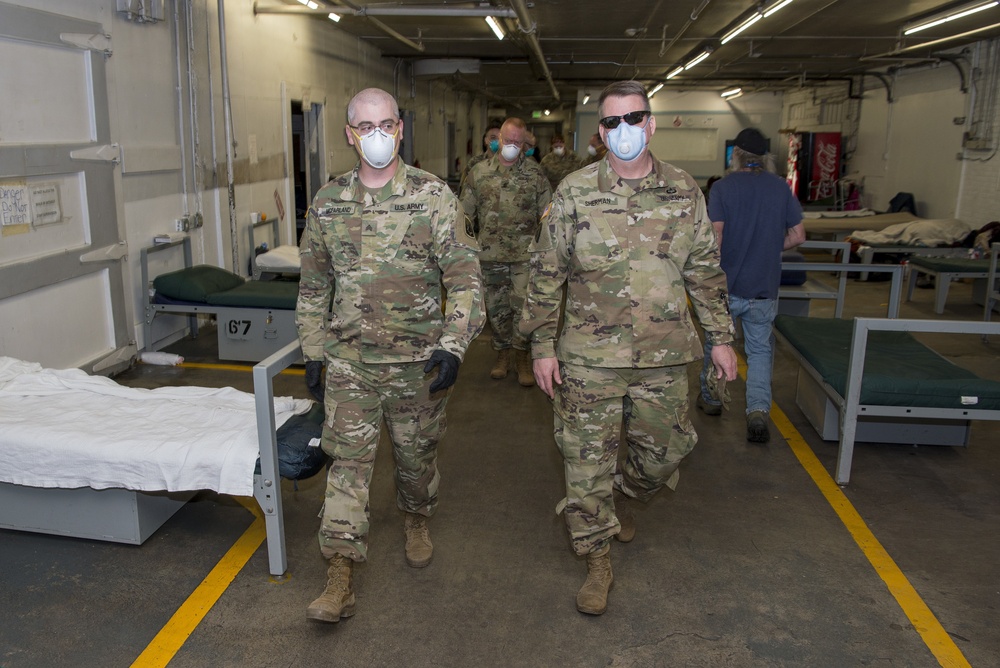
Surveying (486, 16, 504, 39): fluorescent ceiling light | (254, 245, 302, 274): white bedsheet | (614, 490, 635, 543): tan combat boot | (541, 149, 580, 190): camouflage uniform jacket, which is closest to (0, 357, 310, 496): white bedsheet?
(614, 490, 635, 543): tan combat boot

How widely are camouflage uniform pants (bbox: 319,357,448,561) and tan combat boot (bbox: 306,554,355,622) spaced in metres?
0.06

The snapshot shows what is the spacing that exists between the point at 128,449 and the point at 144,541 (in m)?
0.54

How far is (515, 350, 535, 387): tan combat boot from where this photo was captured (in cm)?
591

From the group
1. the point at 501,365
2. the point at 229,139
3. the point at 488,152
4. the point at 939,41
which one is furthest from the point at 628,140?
the point at 939,41

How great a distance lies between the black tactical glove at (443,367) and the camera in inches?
108

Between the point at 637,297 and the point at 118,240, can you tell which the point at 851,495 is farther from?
the point at 118,240

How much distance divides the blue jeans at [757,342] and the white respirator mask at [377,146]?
253cm

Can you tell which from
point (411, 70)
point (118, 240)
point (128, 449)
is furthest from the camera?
point (411, 70)

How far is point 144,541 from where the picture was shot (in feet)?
11.3

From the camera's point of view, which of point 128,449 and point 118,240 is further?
point 118,240

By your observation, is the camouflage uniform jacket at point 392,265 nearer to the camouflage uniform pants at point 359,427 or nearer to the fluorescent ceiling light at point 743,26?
the camouflage uniform pants at point 359,427

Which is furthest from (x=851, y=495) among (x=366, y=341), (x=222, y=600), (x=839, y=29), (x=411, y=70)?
(x=411, y=70)

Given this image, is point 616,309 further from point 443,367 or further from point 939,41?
point 939,41

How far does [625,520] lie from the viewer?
3590 mm
